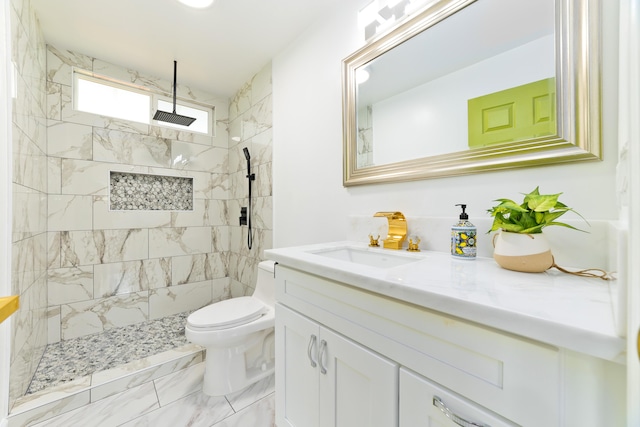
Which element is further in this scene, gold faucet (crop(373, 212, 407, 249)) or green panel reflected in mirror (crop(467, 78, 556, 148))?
gold faucet (crop(373, 212, 407, 249))

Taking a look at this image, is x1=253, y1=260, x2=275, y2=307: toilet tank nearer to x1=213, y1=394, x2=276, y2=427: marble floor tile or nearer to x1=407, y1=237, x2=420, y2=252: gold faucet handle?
x1=213, y1=394, x2=276, y2=427: marble floor tile

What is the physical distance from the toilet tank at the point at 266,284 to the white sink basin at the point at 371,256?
2.40ft

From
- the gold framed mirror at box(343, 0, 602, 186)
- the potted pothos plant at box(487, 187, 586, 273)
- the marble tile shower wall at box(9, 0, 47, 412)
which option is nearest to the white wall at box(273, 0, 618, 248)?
the gold framed mirror at box(343, 0, 602, 186)

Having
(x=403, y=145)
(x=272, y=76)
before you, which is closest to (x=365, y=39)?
(x=403, y=145)

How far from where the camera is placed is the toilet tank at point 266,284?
188cm

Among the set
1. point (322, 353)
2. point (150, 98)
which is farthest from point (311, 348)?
point (150, 98)

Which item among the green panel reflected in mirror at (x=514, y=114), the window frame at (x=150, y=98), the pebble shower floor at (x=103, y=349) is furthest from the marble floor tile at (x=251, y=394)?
the window frame at (x=150, y=98)

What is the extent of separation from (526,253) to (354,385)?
2.18 ft

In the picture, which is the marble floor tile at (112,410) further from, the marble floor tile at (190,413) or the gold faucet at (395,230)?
the gold faucet at (395,230)

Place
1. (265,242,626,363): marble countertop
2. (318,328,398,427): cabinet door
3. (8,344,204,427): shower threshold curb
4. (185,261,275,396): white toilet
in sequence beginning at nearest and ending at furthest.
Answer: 1. (265,242,626,363): marble countertop
2. (318,328,398,427): cabinet door
3. (8,344,204,427): shower threshold curb
4. (185,261,275,396): white toilet

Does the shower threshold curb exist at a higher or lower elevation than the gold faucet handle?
lower

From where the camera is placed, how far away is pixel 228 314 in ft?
5.40

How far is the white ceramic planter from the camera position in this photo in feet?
2.41

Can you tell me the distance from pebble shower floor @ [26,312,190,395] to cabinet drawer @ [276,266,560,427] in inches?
74.7
